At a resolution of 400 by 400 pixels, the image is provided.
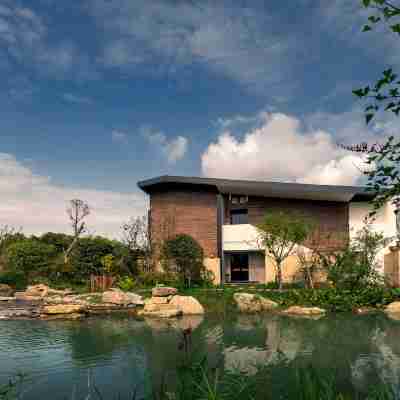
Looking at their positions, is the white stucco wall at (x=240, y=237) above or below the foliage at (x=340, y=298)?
above

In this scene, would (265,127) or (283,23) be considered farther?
(265,127)

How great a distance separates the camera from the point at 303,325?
10.7 metres

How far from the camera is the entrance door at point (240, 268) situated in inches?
838

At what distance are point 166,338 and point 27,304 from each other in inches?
309

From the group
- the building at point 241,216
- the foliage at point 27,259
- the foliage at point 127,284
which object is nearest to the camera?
the foliage at point 127,284

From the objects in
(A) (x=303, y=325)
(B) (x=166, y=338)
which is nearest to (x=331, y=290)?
(A) (x=303, y=325)

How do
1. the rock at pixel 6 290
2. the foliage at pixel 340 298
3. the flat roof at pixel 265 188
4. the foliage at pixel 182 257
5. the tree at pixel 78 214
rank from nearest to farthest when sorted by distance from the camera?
1. the foliage at pixel 340 298
2. the rock at pixel 6 290
3. the foliage at pixel 182 257
4. the flat roof at pixel 265 188
5. the tree at pixel 78 214

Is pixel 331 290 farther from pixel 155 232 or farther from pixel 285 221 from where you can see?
pixel 155 232

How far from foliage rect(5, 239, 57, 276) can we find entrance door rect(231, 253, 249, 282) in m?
9.66

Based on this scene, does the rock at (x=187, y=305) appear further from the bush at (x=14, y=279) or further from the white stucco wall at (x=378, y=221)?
the bush at (x=14, y=279)

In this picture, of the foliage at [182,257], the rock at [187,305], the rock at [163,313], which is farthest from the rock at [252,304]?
the foliage at [182,257]

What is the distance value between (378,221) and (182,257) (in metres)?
9.96

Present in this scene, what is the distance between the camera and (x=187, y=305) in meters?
13.1

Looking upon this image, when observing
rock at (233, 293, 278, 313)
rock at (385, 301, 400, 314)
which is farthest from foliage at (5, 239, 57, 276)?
rock at (385, 301, 400, 314)
